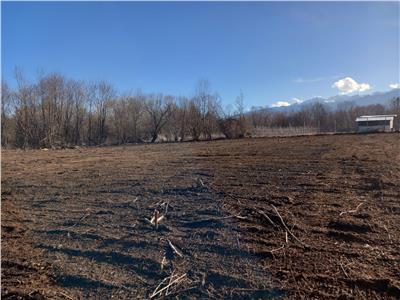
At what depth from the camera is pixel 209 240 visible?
4027 millimetres

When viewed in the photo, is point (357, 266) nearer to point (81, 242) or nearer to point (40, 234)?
point (81, 242)

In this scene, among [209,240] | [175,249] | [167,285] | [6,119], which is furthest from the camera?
[6,119]

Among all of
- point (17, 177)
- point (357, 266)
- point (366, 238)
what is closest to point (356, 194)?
point (366, 238)

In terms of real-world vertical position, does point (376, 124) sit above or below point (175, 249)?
above

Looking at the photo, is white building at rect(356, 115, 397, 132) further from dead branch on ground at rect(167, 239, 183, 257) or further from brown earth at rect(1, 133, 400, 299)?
dead branch on ground at rect(167, 239, 183, 257)

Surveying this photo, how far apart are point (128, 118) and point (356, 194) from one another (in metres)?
46.6

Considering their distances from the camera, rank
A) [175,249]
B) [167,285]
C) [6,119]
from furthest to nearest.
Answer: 1. [6,119]
2. [175,249]
3. [167,285]

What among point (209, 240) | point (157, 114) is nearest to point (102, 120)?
point (157, 114)

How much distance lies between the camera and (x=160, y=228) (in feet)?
14.8

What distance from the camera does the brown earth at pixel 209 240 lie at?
302 cm

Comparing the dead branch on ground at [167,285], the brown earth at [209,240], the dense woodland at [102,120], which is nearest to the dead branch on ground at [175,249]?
the brown earth at [209,240]

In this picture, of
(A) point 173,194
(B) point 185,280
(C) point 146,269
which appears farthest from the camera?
(A) point 173,194

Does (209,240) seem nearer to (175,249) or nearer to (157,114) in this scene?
(175,249)

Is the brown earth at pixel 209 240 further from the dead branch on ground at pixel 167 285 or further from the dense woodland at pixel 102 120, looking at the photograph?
the dense woodland at pixel 102 120
